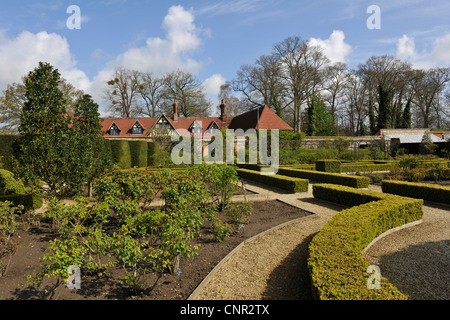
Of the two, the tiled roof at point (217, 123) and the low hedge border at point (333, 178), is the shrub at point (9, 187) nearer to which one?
the low hedge border at point (333, 178)

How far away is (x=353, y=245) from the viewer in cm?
521

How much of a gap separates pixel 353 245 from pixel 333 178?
1034 centimetres

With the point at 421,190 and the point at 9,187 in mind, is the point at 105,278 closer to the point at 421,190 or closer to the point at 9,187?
the point at 9,187

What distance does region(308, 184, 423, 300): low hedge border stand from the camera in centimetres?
365

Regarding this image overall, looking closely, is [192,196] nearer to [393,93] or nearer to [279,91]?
[279,91]

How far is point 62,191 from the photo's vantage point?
26.8 feet

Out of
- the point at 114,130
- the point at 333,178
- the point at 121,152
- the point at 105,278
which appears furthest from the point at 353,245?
the point at 114,130

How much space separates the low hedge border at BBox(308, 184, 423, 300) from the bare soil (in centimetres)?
196

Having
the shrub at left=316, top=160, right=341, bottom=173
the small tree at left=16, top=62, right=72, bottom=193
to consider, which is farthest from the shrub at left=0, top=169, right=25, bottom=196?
the shrub at left=316, top=160, right=341, bottom=173

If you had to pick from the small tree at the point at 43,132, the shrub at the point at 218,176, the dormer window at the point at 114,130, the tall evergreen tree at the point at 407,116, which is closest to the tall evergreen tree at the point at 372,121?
the tall evergreen tree at the point at 407,116

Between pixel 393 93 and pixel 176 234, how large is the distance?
55016 millimetres

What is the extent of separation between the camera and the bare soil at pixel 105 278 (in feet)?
13.9

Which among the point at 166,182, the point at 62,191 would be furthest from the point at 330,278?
the point at 62,191

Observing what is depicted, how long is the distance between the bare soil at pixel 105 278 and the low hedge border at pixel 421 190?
8148mm
